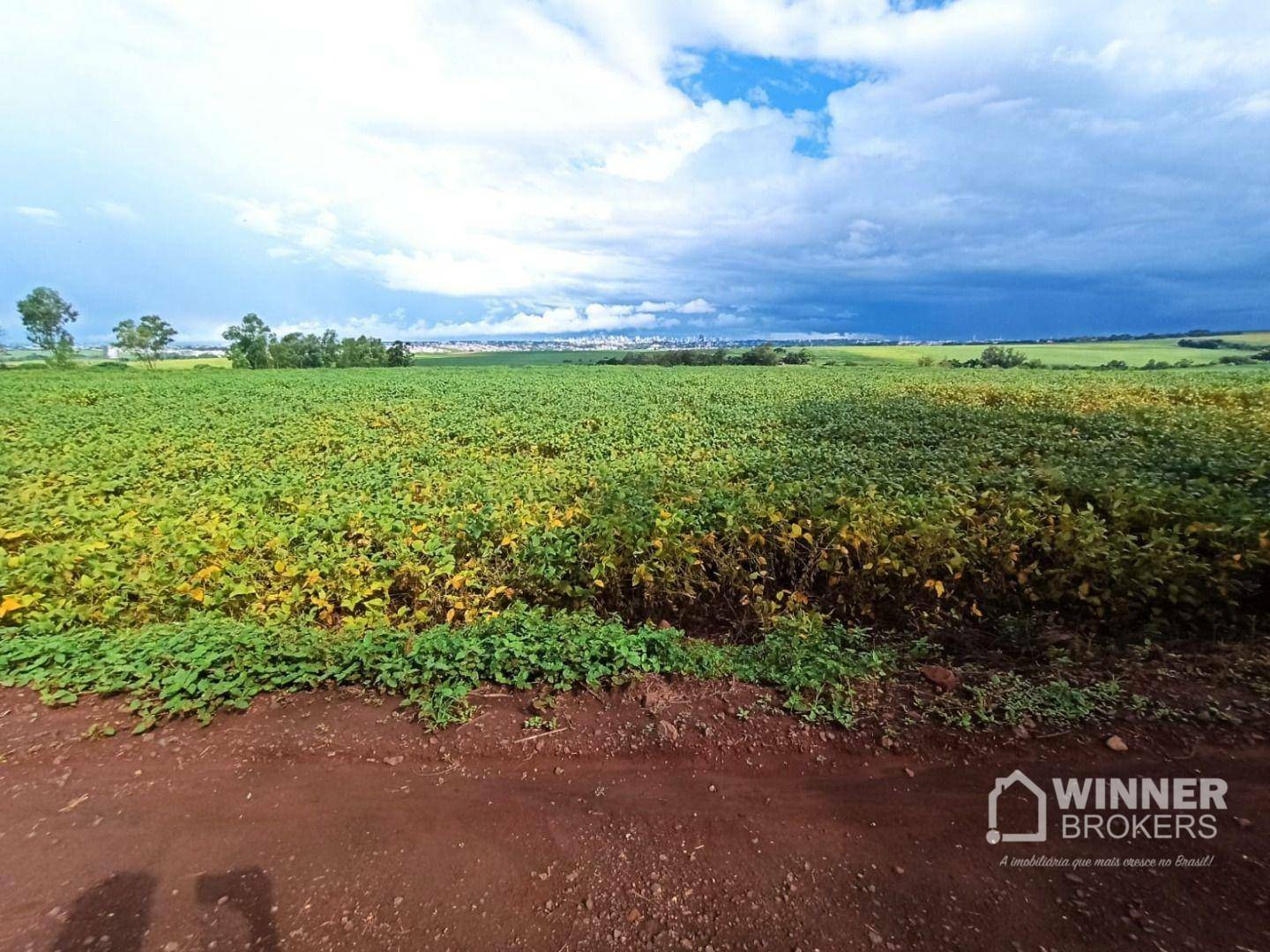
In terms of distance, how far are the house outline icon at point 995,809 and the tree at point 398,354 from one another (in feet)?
223

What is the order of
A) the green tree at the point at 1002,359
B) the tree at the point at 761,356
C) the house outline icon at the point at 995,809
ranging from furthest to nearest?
the tree at the point at 761,356 → the green tree at the point at 1002,359 → the house outline icon at the point at 995,809

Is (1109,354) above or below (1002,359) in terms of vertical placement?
above

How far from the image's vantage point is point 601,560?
4.89 metres

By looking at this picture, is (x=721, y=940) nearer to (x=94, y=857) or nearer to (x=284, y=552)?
(x=94, y=857)

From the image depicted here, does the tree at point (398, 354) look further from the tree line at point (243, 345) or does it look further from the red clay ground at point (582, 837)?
the red clay ground at point (582, 837)

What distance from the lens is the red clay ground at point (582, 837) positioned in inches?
87.9

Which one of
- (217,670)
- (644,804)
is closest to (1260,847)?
(644,804)

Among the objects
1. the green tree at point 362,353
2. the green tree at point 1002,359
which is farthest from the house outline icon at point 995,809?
the green tree at point 362,353

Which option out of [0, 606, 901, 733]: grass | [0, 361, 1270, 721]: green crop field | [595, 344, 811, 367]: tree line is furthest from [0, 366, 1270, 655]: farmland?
[595, 344, 811, 367]: tree line

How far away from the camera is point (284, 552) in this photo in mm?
5246

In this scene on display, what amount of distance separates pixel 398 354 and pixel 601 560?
219 feet

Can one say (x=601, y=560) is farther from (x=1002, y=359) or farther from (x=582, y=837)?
(x=1002, y=359)

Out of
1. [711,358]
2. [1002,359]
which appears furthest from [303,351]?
[1002,359]

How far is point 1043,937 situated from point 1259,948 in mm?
698
